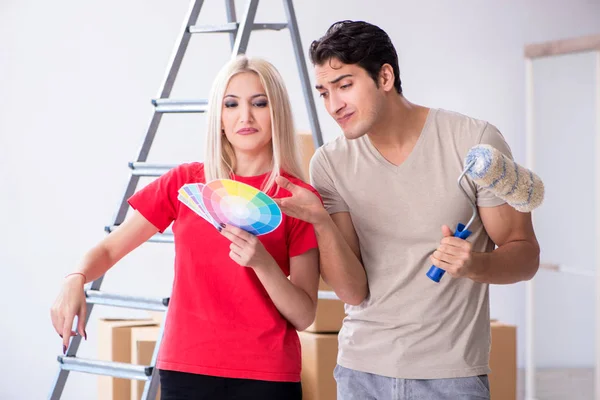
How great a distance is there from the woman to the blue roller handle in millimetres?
264

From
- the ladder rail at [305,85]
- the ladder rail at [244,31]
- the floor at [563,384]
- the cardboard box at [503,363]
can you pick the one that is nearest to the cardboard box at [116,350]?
the ladder rail at [305,85]

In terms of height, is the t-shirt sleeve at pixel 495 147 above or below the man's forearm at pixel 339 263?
above

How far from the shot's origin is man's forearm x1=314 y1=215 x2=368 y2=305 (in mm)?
1650

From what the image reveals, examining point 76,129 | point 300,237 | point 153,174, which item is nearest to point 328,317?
point 153,174

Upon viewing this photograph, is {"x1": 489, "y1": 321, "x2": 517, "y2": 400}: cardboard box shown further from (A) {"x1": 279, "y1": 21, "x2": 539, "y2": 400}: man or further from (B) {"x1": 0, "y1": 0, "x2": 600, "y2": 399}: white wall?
(B) {"x1": 0, "y1": 0, "x2": 600, "y2": 399}: white wall

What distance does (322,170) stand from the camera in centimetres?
179

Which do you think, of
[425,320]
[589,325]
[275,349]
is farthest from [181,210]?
[589,325]

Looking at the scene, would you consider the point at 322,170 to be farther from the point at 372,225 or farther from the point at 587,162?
the point at 587,162

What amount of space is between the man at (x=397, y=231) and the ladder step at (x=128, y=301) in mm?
793

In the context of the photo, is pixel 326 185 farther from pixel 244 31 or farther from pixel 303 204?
pixel 244 31

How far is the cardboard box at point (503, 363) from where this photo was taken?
2793mm

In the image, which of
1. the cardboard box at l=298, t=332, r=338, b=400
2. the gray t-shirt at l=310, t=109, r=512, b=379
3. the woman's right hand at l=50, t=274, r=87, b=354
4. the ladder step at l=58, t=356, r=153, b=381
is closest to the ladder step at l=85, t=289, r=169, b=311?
the ladder step at l=58, t=356, r=153, b=381

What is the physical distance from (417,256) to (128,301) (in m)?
1.12

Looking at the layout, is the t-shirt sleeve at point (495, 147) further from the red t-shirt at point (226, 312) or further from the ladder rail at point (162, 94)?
the ladder rail at point (162, 94)
